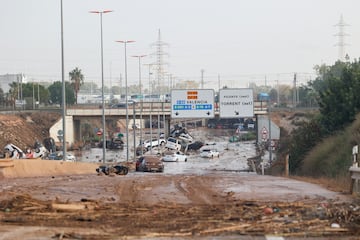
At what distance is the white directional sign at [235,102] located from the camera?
66.4 meters

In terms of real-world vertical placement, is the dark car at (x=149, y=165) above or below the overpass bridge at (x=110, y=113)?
below

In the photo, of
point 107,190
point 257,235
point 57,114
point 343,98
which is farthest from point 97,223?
point 57,114

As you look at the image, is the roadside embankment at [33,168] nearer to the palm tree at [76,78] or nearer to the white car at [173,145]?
the white car at [173,145]

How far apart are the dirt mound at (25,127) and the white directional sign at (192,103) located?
3780 centimetres

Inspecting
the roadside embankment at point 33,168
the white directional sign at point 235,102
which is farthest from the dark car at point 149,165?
the white directional sign at point 235,102

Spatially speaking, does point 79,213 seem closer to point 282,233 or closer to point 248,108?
point 282,233

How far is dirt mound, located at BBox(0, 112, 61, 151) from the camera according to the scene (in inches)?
4096

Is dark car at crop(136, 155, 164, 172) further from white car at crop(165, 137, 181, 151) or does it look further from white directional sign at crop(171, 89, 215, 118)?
white car at crop(165, 137, 181, 151)

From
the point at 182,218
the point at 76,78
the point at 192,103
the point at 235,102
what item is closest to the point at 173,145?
the point at 235,102

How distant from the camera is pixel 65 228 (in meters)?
12.6

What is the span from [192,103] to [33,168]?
33850 millimetres

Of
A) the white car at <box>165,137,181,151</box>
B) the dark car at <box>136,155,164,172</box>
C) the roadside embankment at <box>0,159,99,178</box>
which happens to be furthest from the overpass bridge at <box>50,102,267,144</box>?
the roadside embankment at <box>0,159,99,178</box>

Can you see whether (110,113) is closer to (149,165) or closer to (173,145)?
(173,145)

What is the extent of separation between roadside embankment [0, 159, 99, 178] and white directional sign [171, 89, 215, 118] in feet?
78.6
